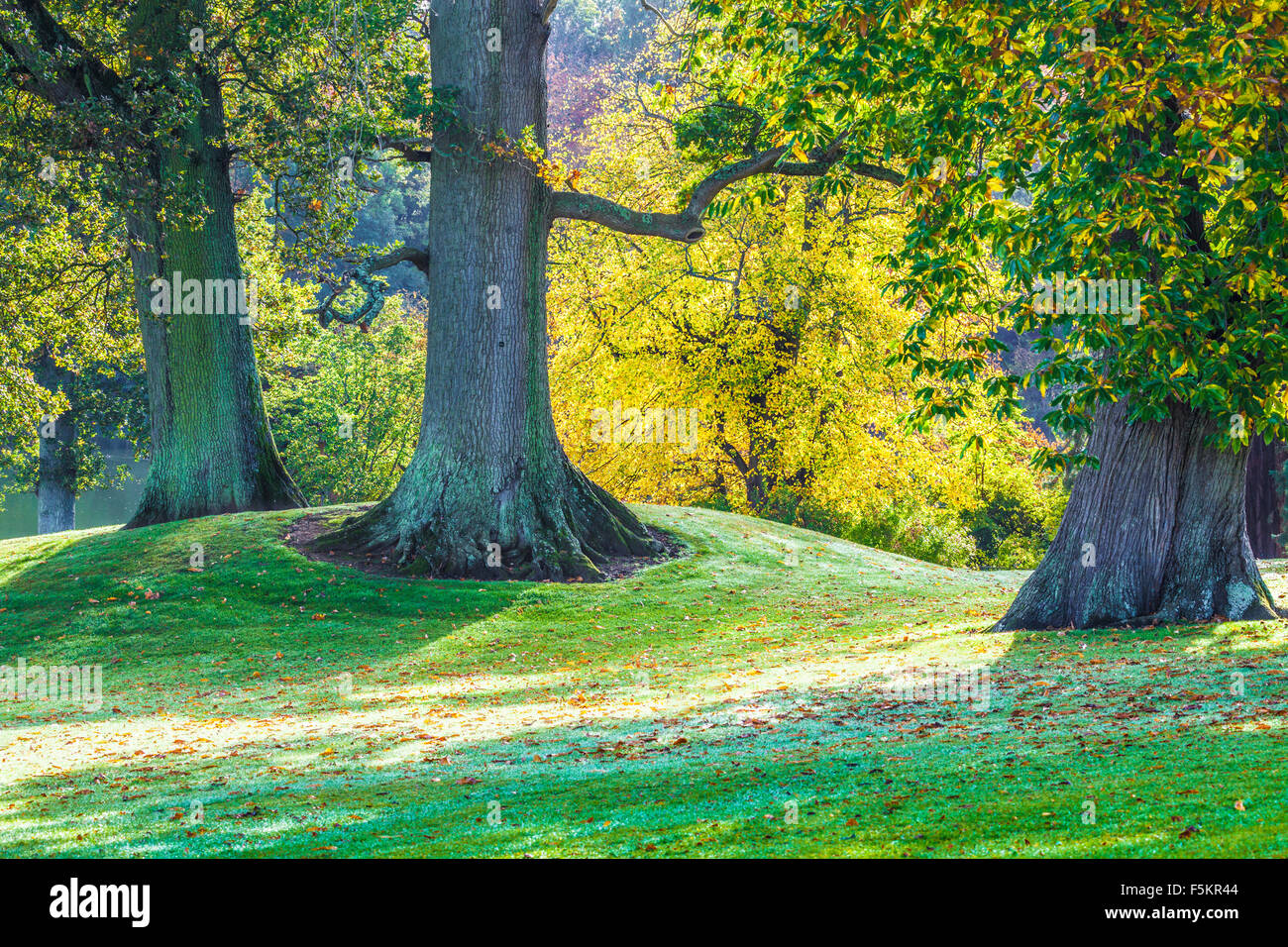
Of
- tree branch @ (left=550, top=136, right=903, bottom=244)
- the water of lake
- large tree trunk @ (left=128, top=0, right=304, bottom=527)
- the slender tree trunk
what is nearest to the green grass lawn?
large tree trunk @ (left=128, top=0, right=304, bottom=527)

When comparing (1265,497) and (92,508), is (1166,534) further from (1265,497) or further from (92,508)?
(92,508)

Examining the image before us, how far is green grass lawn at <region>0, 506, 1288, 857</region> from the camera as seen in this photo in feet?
20.0

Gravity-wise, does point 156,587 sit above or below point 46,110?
below

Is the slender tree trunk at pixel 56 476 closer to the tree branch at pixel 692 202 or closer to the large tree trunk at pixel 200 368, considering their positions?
the large tree trunk at pixel 200 368

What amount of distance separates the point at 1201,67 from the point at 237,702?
11.7 m

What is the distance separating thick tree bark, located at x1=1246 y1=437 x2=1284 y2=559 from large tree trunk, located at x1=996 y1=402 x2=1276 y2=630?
1723 cm

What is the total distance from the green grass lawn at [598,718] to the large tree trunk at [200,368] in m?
1.44

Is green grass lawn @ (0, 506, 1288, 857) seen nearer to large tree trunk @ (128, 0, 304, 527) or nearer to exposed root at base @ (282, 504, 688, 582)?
exposed root at base @ (282, 504, 688, 582)

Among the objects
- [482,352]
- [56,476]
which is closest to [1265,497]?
[482,352]

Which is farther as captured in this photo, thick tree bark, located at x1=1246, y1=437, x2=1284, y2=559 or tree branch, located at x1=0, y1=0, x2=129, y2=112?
thick tree bark, located at x1=1246, y1=437, x2=1284, y2=559

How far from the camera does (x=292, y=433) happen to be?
42469 millimetres

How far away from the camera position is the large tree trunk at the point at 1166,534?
13.1 metres

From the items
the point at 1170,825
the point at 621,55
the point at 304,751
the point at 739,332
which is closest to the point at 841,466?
the point at 739,332
